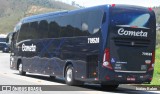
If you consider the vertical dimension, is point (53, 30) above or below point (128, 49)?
above

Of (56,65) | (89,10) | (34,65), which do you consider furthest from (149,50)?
(34,65)

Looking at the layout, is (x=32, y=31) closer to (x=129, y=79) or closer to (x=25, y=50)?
(x=25, y=50)

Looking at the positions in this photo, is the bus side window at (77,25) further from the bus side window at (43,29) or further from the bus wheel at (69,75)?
the bus side window at (43,29)

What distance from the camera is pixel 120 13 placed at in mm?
17641

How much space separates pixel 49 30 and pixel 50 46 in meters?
0.81

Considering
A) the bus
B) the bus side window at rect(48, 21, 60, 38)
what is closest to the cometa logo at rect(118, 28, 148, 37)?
the bus

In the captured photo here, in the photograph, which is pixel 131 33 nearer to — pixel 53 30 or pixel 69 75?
pixel 69 75

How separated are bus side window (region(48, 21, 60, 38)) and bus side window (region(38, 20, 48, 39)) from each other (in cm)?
50

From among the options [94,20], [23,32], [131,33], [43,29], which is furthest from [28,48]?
[131,33]

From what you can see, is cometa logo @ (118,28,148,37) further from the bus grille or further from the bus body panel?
the bus grille

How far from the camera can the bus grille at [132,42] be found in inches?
695

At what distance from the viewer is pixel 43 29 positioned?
76.2 ft

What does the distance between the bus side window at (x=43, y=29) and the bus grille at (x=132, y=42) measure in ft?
19.6

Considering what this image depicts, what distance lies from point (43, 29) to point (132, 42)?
21.8ft
